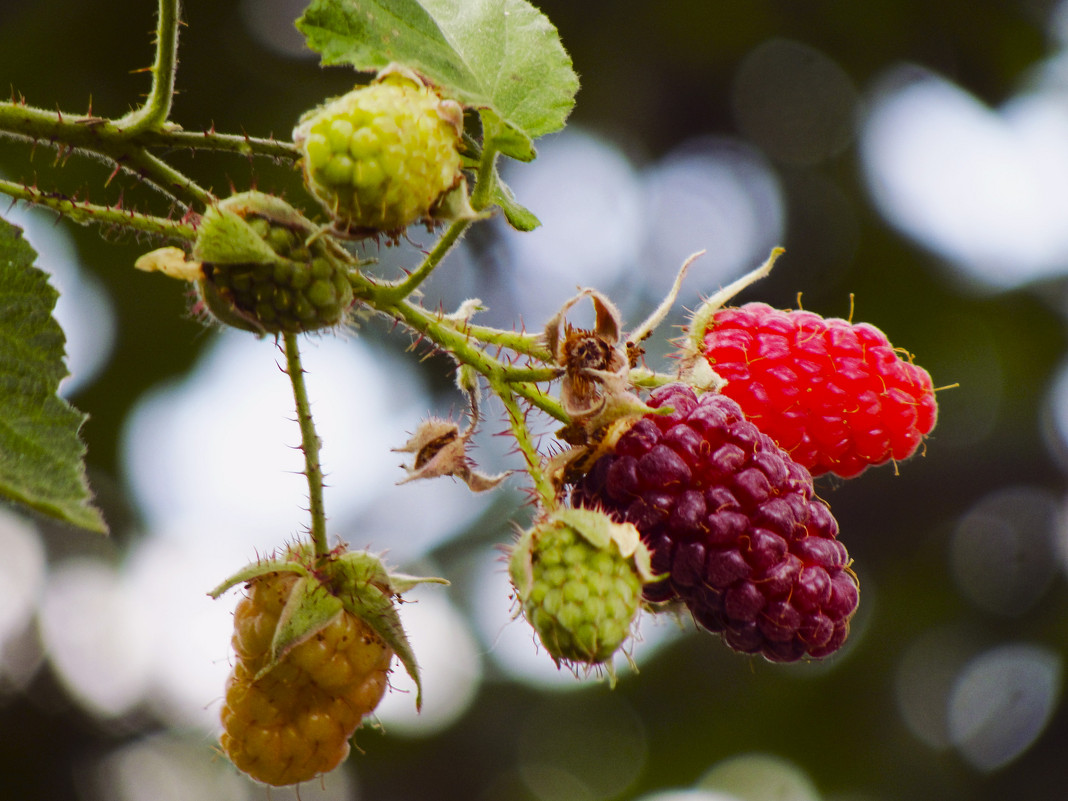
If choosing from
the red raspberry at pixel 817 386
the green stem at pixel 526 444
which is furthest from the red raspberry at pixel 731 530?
the red raspberry at pixel 817 386

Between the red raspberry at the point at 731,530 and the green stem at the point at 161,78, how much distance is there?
0.86m

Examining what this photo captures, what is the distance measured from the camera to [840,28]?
256 inches

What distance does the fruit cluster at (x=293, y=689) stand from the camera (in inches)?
67.4

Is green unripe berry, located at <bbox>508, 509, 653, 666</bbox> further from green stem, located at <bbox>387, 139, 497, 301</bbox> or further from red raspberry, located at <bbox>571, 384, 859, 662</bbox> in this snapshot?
green stem, located at <bbox>387, 139, 497, 301</bbox>

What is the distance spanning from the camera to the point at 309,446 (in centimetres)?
155

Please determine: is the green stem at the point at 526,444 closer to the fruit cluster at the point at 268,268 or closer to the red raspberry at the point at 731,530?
the red raspberry at the point at 731,530

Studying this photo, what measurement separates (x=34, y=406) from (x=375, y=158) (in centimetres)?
52


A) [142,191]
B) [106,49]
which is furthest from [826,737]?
[106,49]

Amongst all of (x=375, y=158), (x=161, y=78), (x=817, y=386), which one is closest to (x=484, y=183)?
(x=375, y=158)

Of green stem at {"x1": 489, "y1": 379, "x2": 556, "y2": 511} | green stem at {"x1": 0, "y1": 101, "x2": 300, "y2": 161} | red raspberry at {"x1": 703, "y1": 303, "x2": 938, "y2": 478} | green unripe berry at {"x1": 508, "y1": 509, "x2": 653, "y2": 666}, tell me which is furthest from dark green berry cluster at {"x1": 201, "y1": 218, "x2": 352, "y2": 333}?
red raspberry at {"x1": 703, "y1": 303, "x2": 938, "y2": 478}

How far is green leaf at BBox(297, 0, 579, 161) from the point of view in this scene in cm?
139

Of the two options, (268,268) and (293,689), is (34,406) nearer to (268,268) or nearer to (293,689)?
(268,268)

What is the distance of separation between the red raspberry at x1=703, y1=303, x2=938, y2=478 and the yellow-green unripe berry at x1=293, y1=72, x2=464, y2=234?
2.74 ft

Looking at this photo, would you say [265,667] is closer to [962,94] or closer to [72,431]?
[72,431]
